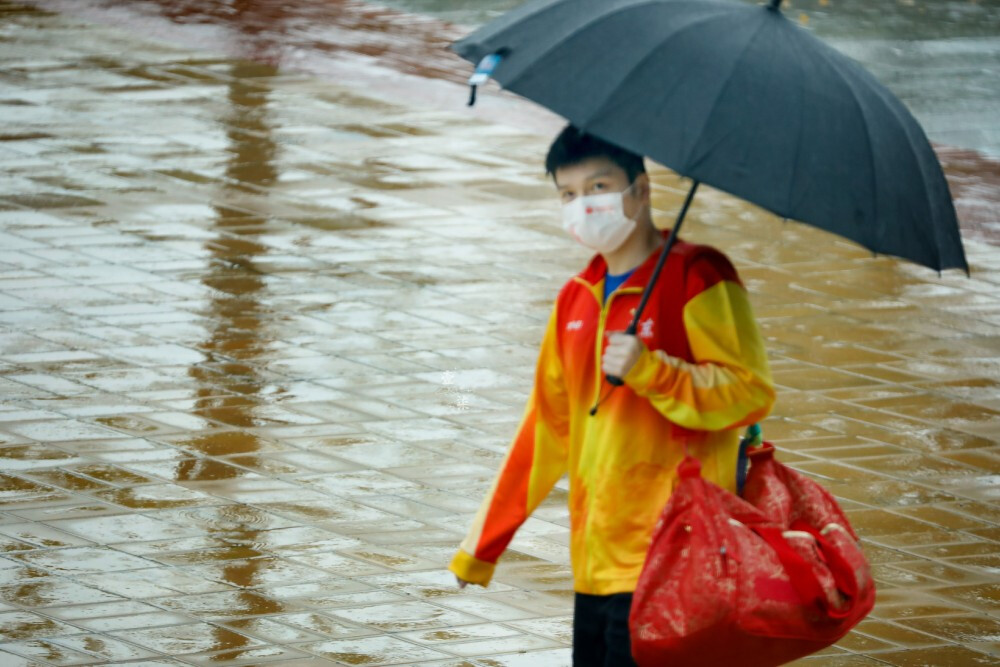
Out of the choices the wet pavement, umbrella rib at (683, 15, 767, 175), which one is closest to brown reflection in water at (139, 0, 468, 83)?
the wet pavement

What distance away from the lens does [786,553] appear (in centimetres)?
297

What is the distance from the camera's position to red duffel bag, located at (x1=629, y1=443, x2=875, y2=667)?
290 centimetres

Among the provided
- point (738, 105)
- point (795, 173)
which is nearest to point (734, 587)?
point (795, 173)

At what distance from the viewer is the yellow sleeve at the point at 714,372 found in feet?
9.98

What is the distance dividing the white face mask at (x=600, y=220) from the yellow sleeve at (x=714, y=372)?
20 cm

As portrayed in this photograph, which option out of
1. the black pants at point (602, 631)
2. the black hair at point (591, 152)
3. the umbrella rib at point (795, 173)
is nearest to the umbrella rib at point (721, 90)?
the umbrella rib at point (795, 173)

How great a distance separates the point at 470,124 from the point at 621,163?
7.42 metres

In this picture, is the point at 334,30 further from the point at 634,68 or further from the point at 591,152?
the point at 634,68

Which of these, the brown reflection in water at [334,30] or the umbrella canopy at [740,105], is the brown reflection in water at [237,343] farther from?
the umbrella canopy at [740,105]

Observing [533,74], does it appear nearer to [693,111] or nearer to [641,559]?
[693,111]

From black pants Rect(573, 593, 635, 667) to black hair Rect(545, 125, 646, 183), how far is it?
0.81 m

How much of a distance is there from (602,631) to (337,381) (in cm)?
340

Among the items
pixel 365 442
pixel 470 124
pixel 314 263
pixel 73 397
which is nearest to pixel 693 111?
pixel 365 442

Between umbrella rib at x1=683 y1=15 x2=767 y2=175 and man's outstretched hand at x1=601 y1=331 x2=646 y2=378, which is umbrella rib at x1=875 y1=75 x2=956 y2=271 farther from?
man's outstretched hand at x1=601 y1=331 x2=646 y2=378
